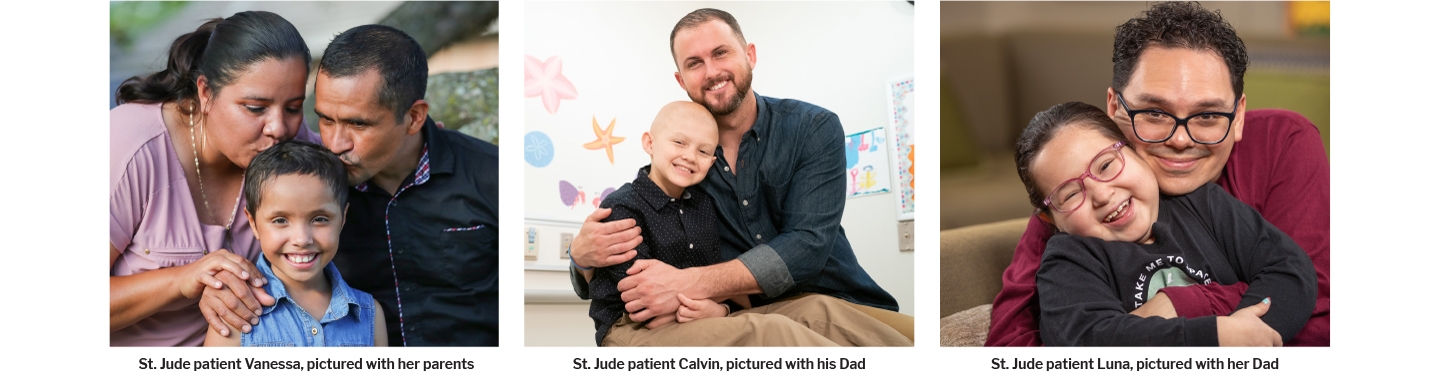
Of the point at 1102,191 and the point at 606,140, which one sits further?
the point at 606,140

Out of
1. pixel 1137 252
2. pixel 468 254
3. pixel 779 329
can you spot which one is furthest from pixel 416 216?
pixel 1137 252

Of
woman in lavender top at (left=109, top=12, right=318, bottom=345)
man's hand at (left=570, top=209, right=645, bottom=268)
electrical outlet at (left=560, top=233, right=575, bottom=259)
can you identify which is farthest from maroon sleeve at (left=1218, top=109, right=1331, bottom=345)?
woman in lavender top at (left=109, top=12, right=318, bottom=345)

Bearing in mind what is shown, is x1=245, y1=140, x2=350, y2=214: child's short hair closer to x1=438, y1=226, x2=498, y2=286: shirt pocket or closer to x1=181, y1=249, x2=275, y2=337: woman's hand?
x1=181, y1=249, x2=275, y2=337: woman's hand

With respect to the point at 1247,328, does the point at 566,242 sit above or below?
above

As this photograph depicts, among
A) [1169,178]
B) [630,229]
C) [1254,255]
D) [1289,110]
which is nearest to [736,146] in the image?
[630,229]

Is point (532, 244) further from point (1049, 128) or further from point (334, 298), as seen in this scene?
point (1049, 128)

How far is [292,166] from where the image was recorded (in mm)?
2652

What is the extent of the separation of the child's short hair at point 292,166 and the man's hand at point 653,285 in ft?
2.79

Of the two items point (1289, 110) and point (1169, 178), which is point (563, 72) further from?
point (1289, 110)

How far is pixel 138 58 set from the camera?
2.80 metres

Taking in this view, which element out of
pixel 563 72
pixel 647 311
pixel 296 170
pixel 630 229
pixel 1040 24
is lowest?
pixel 647 311

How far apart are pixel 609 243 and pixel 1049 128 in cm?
123

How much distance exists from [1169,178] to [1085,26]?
2.38 feet

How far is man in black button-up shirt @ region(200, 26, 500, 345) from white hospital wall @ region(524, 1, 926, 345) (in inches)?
5.9
